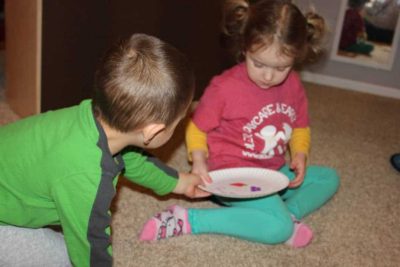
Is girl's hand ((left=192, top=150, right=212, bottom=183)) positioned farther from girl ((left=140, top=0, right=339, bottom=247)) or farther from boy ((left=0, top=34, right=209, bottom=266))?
boy ((left=0, top=34, right=209, bottom=266))

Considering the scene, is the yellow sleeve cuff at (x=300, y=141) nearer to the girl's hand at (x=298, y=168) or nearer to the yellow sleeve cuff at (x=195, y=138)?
the girl's hand at (x=298, y=168)

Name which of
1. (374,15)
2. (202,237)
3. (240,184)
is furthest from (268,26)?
(374,15)

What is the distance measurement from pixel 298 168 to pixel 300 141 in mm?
78

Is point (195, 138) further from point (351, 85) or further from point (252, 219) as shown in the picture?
point (351, 85)

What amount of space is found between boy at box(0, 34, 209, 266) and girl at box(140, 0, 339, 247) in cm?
31

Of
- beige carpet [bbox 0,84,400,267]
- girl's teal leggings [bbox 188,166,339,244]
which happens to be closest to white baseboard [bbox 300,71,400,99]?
beige carpet [bbox 0,84,400,267]

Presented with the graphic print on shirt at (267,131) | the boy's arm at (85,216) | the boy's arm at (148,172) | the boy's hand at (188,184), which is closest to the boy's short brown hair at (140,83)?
the boy's arm at (85,216)

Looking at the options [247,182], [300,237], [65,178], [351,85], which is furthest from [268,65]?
[351,85]

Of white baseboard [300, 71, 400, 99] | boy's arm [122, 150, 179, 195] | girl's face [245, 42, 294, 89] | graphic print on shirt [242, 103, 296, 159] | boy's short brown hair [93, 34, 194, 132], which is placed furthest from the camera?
white baseboard [300, 71, 400, 99]

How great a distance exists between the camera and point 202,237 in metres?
1.10

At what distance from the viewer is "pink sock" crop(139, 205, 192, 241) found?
107cm

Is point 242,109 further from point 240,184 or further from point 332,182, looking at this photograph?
point 332,182

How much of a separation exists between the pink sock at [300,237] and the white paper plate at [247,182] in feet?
0.33

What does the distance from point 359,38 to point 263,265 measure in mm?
1394
